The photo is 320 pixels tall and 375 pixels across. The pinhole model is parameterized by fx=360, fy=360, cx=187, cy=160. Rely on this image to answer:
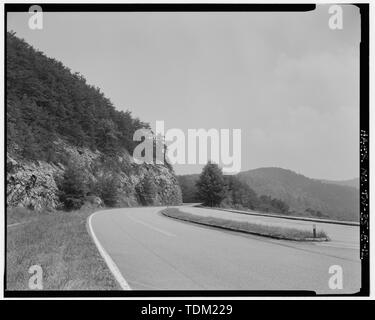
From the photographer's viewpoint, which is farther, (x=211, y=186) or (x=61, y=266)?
(x=211, y=186)

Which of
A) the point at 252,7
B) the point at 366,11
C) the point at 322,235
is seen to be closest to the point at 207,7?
the point at 252,7

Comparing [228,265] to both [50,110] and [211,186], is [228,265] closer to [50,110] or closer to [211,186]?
[50,110]

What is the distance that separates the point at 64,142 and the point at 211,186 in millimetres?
32219

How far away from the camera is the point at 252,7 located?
4.86 m

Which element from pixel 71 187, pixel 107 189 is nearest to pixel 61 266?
pixel 71 187

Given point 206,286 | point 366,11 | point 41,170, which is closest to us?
point 366,11

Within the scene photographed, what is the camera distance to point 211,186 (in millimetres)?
59594

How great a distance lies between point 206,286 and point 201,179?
55.2 metres

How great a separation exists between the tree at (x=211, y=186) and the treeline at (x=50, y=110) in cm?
2072

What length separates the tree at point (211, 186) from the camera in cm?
5909

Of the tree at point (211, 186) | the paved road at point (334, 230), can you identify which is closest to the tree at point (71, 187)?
the paved road at point (334, 230)

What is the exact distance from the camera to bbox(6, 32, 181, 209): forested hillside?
10235 mm

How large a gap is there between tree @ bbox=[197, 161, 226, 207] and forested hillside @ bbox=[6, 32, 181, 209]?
6.95m
